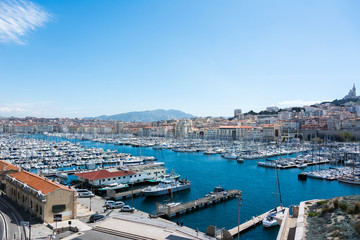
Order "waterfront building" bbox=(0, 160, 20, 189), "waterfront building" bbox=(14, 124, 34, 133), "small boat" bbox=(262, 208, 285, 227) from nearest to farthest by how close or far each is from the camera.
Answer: "small boat" bbox=(262, 208, 285, 227), "waterfront building" bbox=(0, 160, 20, 189), "waterfront building" bbox=(14, 124, 34, 133)

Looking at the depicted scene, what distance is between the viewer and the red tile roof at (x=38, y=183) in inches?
514

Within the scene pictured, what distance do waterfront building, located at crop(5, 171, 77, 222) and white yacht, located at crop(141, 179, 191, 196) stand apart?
8.35m

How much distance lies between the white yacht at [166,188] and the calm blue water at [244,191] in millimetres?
509

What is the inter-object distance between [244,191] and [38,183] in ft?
50.7

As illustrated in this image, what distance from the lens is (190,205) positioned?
17.7 m

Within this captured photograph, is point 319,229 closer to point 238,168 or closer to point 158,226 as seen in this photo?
point 158,226

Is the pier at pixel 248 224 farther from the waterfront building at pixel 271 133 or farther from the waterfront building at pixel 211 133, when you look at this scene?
the waterfront building at pixel 211 133

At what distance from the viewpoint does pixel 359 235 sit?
731 cm

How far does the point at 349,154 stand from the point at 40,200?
135 ft

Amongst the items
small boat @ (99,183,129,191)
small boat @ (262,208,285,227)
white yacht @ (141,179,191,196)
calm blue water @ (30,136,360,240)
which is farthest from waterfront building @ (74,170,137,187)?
small boat @ (262,208,285,227)

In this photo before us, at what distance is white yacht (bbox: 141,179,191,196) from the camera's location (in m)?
21.0

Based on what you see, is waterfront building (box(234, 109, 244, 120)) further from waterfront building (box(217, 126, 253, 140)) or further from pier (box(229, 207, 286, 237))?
pier (box(229, 207, 286, 237))

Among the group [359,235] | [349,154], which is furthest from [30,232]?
[349,154]

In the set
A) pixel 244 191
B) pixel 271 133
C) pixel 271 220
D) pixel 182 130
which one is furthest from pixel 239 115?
pixel 271 220
